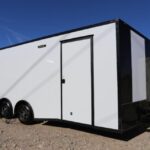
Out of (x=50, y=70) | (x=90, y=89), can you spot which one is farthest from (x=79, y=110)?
(x=50, y=70)

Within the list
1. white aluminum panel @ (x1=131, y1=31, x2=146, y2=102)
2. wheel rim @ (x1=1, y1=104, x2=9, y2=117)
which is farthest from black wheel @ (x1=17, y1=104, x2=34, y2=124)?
white aluminum panel @ (x1=131, y1=31, x2=146, y2=102)

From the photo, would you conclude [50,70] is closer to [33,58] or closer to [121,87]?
[33,58]

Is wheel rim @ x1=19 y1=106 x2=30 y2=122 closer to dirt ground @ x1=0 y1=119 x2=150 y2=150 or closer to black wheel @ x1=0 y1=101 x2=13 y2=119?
dirt ground @ x1=0 y1=119 x2=150 y2=150

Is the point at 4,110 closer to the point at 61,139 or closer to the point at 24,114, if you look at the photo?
the point at 24,114

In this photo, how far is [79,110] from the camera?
6.34 metres

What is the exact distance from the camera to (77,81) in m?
6.45

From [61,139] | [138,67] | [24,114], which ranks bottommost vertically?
[61,139]

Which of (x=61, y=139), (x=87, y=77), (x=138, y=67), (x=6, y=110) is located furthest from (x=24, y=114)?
(x=138, y=67)

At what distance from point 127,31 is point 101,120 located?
93.3 inches

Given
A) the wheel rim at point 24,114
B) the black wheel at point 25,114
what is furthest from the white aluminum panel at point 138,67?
the wheel rim at point 24,114

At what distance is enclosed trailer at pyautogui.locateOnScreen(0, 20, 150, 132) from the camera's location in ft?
18.8

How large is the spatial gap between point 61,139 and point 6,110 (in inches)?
133

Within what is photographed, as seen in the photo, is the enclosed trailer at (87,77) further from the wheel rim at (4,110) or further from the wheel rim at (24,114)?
the wheel rim at (4,110)

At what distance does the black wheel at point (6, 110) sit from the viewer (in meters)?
8.45
